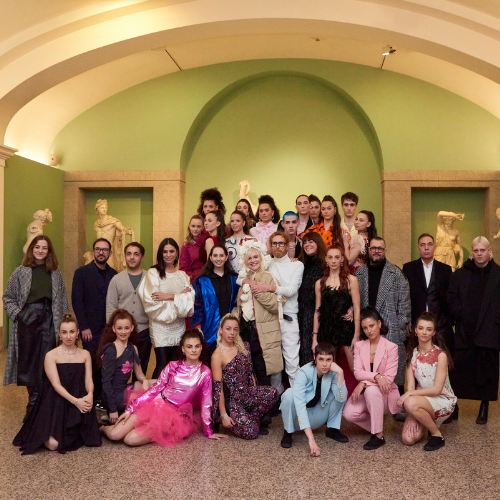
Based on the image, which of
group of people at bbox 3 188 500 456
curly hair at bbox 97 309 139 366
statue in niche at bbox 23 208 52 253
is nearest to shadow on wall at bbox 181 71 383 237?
statue in niche at bbox 23 208 52 253

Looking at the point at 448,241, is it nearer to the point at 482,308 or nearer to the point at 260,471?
the point at 482,308

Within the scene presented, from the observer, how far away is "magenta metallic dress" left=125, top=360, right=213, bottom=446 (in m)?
3.92

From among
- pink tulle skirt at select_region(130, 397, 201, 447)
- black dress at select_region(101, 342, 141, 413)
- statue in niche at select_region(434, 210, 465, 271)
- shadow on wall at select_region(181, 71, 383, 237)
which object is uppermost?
shadow on wall at select_region(181, 71, 383, 237)

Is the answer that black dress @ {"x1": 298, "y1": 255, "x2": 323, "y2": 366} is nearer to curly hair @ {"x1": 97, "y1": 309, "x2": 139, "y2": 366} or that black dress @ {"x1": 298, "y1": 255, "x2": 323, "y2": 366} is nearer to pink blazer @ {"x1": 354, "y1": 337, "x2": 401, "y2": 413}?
pink blazer @ {"x1": 354, "y1": 337, "x2": 401, "y2": 413}

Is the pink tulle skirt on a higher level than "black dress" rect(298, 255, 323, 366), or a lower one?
lower

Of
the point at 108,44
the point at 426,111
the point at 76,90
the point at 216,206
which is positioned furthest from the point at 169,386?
the point at 426,111

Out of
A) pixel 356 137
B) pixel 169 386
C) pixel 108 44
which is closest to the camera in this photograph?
pixel 169 386

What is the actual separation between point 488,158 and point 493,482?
281 inches

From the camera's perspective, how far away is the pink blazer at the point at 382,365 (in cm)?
414

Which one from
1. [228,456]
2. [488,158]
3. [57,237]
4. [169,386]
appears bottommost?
[228,456]

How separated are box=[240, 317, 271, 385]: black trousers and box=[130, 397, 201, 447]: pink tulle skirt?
2.40 ft

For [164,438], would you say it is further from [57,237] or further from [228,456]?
[57,237]

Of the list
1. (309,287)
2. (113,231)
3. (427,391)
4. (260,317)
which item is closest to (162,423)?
(260,317)

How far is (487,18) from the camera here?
5773 mm
